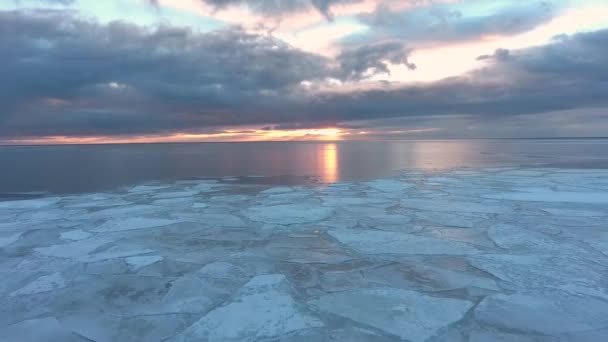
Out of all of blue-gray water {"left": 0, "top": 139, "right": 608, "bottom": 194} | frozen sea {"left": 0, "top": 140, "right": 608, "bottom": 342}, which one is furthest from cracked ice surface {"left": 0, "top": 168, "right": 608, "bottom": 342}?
blue-gray water {"left": 0, "top": 139, "right": 608, "bottom": 194}

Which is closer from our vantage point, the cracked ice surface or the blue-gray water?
the cracked ice surface

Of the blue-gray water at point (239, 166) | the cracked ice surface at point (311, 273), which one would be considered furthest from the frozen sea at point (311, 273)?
the blue-gray water at point (239, 166)

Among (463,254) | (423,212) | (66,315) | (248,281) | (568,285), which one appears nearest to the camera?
(66,315)

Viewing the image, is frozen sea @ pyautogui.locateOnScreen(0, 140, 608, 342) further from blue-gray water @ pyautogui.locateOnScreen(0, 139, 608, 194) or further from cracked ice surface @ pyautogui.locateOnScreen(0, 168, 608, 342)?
blue-gray water @ pyautogui.locateOnScreen(0, 139, 608, 194)

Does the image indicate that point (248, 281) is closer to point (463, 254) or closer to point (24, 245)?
point (463, 254)

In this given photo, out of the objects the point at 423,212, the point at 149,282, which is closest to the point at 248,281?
the point at 149,282

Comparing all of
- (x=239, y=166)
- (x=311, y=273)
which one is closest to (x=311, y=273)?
(x=311, y=273)

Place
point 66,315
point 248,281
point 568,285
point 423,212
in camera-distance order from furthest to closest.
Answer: point 423,212 → point 248,281 → point 568,285 → point 66,315

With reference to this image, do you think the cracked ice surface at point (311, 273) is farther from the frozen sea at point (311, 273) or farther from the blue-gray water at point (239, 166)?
the blue-gray water at point (239, 166)

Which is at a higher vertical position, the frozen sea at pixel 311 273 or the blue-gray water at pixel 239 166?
the frozen sea at pixel 311 273
